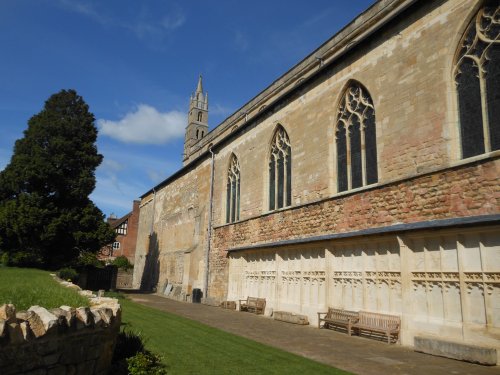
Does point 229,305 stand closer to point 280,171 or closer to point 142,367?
point 280,171

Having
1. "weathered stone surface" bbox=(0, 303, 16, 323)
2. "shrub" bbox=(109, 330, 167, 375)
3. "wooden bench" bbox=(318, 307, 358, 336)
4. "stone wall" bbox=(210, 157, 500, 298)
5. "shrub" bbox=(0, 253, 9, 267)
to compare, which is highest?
"stone wall" bbox=(210, 157, 500, 298)

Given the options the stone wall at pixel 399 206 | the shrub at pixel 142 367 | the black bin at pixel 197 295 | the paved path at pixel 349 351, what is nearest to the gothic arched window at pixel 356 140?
the stone wall at pixel 399 206

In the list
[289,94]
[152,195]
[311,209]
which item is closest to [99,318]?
[311,209]

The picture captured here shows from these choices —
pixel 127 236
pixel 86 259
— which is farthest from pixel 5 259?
pixel 127 236

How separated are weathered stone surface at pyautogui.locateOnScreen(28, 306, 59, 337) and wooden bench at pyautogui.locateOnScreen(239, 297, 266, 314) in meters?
12.3

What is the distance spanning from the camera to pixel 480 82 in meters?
9.38

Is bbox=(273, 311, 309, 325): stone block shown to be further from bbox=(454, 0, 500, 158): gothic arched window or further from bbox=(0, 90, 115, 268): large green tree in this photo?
bbox=(0, 90, 115, 268): large green tree

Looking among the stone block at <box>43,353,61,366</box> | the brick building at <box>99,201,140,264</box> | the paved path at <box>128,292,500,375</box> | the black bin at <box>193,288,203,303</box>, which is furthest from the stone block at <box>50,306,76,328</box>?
the brick building at <box>99,201,140,264</box>

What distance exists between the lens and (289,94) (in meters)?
16.5

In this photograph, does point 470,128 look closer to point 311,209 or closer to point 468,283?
point 468,283

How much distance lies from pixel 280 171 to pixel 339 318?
729 cm

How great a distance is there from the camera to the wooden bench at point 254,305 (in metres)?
15.9

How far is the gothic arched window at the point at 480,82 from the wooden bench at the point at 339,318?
16.4 ft

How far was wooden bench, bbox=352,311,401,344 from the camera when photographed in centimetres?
962
